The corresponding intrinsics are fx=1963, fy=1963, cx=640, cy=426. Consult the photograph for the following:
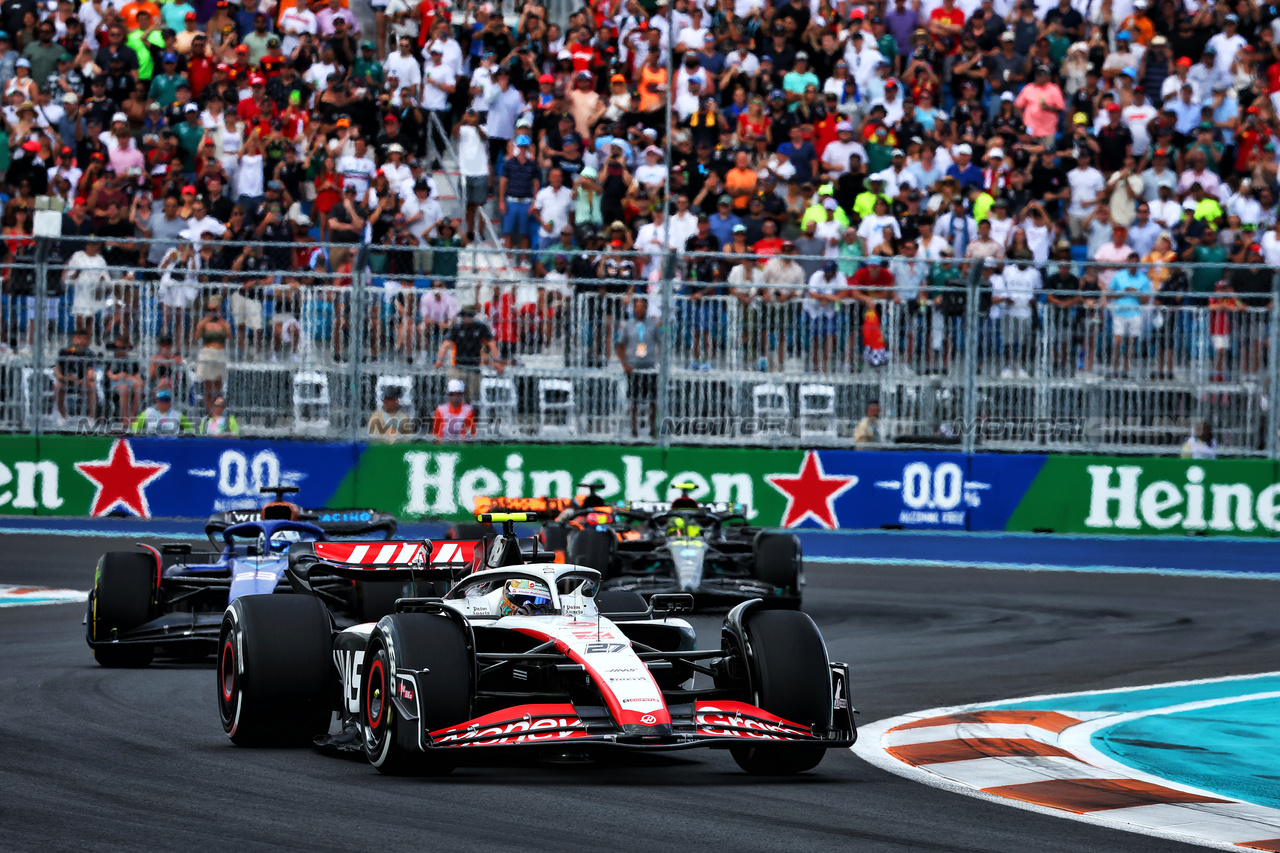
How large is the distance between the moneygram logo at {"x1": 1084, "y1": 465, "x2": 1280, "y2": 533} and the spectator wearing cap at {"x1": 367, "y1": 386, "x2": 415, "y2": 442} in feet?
23.6

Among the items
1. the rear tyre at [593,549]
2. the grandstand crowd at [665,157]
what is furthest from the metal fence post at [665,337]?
the rear tyre at [593,549]

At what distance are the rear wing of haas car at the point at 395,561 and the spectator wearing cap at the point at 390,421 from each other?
9691 mm

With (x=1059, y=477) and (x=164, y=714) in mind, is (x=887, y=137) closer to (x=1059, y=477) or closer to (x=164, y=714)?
(x=1059, y=477)

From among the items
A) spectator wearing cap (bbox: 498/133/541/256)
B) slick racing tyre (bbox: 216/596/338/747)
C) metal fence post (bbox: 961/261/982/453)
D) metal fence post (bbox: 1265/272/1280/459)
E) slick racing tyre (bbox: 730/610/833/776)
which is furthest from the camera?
spectator wearing cap (bbox: 498/133/541/256)

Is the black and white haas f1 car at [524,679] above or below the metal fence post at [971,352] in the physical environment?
below

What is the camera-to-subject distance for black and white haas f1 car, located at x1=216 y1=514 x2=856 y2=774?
764cm

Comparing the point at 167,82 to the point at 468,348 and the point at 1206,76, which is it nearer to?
the point at 468,348

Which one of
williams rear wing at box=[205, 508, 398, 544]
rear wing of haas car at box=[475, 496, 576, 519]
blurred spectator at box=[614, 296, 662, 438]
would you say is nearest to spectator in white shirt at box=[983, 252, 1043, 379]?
blurred spectator at box=[614, 296, 662, 438]

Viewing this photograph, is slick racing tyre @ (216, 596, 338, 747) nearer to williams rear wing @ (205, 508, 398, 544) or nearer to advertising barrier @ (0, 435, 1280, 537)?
williams rear wing @ (205, 508, 398, 544)

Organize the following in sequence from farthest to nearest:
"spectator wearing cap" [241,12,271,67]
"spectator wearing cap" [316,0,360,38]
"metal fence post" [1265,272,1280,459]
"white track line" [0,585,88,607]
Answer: "spectator wearing cap" [316,0,360,38], "spectator wearing cap" [241,12,271,67], "metal fence post" [1265,272,1280,459], "white track line" [0,585,88,607]

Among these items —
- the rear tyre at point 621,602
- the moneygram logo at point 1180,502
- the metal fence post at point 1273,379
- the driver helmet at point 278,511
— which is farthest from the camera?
the moneygram logo at point 1180,502

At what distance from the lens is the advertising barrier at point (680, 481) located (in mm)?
20516

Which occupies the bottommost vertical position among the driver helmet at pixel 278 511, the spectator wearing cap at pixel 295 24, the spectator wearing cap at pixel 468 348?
the driver helmet at pixel 278 511

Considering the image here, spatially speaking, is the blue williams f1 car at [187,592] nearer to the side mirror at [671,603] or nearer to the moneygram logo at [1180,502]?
the side mirror at [671,603]
